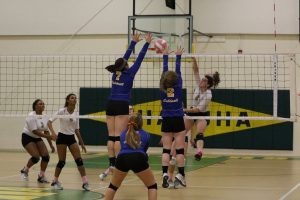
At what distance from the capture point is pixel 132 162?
24.8 ft

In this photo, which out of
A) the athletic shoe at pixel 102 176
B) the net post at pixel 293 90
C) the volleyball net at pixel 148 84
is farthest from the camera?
the net post at pixel 293 90

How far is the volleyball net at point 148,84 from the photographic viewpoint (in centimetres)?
1941

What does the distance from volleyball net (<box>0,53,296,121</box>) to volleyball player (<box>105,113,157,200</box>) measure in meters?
10.8

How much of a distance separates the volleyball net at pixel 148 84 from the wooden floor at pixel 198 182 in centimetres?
262

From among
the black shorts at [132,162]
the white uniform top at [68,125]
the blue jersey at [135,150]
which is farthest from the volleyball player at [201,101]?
the black shorts at [132,162]

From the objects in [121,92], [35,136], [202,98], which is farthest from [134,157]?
[202,98]

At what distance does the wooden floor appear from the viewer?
32.0ft

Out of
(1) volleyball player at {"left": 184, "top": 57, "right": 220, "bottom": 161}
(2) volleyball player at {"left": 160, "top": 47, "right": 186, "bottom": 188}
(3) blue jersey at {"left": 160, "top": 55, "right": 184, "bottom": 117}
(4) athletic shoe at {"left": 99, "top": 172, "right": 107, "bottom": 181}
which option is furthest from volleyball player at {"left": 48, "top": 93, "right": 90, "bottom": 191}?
(1) volleyball player at {"left": 184, "top": 57, "right": 220, "bottom": 161}

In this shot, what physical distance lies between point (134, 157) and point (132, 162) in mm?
69

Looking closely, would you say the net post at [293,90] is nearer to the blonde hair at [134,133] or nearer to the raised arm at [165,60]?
the raised arm at [165,60]

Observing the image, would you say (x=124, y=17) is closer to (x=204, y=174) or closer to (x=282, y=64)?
(x=282, y=64)

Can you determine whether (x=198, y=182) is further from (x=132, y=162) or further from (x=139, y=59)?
(x=132, y=162)

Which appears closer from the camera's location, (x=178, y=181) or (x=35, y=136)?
(x=178, y=181)

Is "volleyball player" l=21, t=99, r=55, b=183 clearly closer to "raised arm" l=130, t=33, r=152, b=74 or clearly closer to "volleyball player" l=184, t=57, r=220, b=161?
"raised arm" l=130, t=33, r=152, b=74
